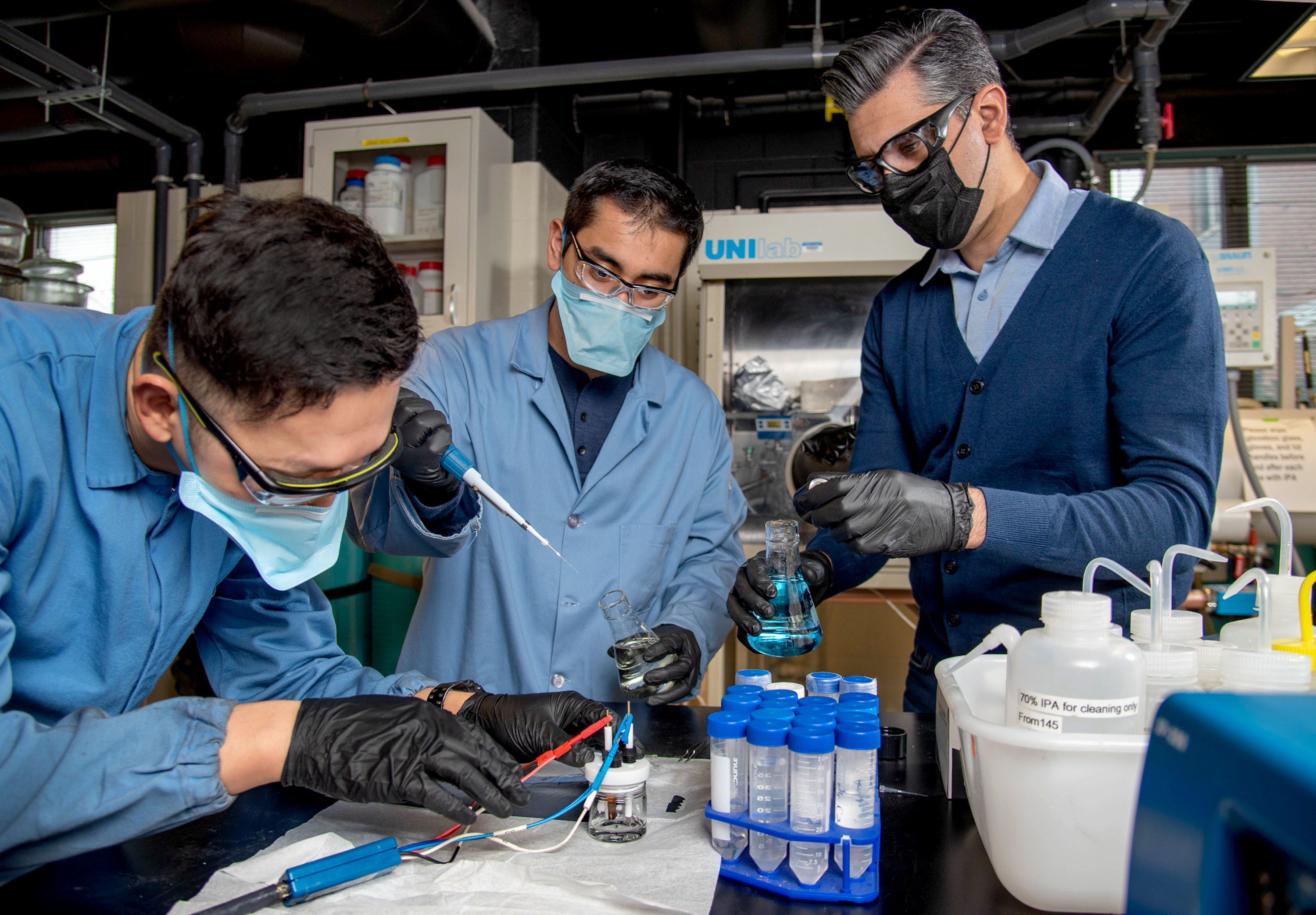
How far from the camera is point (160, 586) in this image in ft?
3.19

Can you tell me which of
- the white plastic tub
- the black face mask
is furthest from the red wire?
the black face mask

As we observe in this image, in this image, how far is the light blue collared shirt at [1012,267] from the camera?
1401mm

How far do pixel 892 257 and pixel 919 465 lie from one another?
1.53m

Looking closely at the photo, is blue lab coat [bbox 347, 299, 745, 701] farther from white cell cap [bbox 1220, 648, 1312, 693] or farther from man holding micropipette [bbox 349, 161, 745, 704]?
white cell cap [bbox 1220, 648, 1312, 693]

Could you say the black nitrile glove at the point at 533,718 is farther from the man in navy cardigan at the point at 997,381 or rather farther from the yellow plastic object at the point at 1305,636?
the yellow plastic object at the point at 1305,636

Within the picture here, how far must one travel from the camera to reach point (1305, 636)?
82 cm

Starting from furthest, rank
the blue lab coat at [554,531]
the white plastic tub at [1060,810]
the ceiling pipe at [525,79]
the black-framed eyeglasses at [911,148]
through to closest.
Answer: the ceiling pipe at [525,79]
the blue lab coat at [554,531]
the black-framed eyeglasses at [911,148]
the white plastic tub at [1060,810]

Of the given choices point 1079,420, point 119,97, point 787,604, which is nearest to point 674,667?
point 787,604

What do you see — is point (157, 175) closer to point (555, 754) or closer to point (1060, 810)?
point (555, 754)

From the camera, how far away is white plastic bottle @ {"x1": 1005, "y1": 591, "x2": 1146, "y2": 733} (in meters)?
0.69

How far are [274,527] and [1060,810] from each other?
34.3 inches

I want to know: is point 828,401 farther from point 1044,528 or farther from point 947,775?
point 947,775

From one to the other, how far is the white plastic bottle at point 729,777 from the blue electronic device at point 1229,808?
450mm

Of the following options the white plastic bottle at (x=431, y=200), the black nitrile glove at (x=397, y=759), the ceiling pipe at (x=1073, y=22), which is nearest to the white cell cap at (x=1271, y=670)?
the black nitrile glove at (x=397, y=759)
